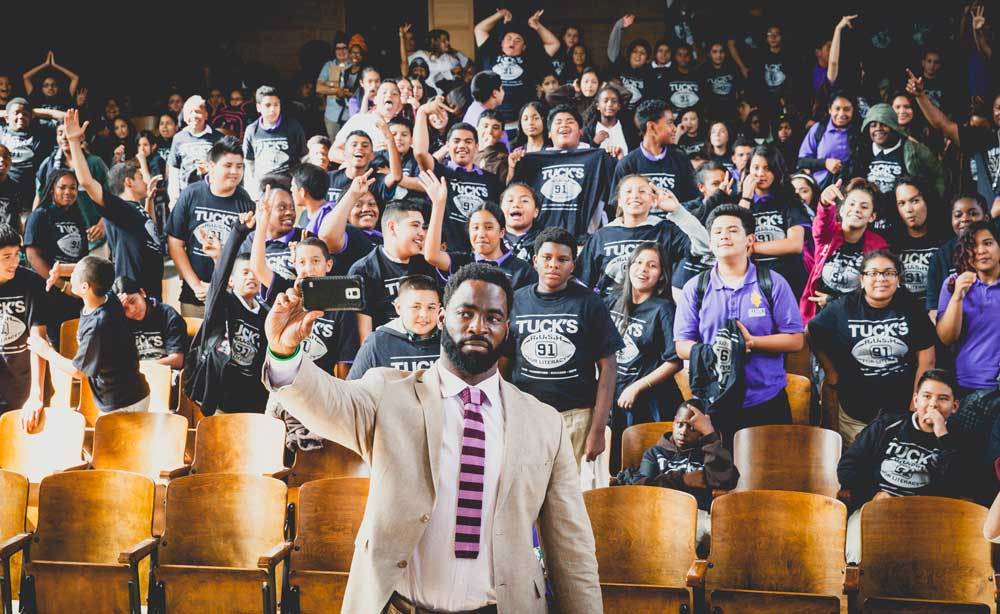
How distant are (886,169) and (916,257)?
116cm

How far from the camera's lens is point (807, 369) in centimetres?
544

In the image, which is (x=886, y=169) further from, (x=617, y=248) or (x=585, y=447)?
(x=585, y=447)

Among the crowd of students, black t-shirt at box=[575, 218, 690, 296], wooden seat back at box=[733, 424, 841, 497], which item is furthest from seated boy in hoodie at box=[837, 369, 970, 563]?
black t-shirt at box=[575, 218, 690, 296]

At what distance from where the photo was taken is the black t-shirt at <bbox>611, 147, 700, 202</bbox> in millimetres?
6148

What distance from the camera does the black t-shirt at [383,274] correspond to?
5066 millimetres

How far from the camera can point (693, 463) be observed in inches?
168

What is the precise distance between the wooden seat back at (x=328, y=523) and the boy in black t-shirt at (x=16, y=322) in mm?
2146

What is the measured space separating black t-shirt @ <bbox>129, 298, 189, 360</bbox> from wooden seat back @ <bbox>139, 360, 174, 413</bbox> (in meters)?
0.11

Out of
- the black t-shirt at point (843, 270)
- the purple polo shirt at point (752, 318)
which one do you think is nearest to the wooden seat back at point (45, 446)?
the purple polo shirt at point (752, 318)

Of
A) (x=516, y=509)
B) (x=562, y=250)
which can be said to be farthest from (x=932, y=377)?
(x=516, y=509)

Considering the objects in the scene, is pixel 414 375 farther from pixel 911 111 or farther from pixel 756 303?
pixel 911 111

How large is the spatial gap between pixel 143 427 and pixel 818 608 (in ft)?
10.1

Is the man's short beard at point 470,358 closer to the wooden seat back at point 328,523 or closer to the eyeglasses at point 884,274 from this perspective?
the wooden seat back at point 328,523

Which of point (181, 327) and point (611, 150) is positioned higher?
point (611, 150)
